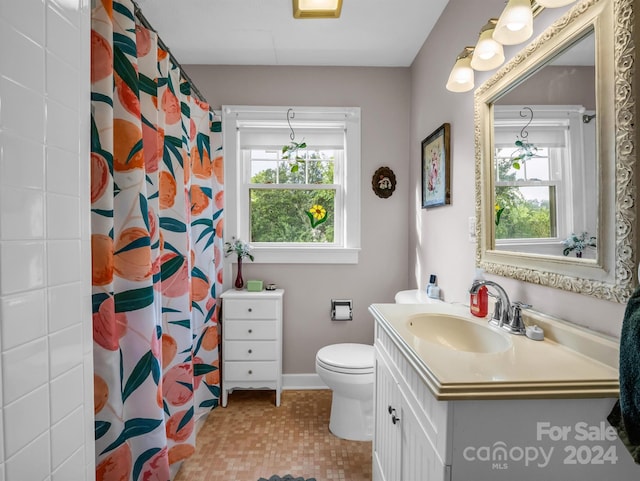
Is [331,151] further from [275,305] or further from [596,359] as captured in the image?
[596,359]

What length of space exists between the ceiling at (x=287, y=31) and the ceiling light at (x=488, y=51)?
0.85m

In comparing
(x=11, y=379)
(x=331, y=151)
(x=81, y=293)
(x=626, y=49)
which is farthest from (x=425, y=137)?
(x=11, y=379)

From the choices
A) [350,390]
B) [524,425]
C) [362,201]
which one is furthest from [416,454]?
[362,201]

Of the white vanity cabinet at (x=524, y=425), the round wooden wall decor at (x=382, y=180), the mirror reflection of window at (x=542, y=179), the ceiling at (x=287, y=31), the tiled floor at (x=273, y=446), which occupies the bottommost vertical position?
the tiled floor at (x=273, y=446)

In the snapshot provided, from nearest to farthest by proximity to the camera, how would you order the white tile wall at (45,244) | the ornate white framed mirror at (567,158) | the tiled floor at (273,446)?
1. the white tile wall at (45,244)
2. the ornate white framed mirror at (567,158)
3. the tiled floor at (273,446)

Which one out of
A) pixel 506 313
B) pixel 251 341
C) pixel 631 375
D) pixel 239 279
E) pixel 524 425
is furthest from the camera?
pixel 239 279

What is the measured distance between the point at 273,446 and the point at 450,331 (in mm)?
1236

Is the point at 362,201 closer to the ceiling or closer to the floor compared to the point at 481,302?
closer to the ceiling

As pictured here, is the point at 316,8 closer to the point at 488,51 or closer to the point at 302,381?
the point at 488,51

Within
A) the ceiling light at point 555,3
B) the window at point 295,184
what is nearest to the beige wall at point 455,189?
the ceiling light at point 555,3

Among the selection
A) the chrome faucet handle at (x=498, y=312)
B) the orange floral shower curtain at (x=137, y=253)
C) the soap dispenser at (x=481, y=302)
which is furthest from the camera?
the soap dispenser at (x=481, y=302)

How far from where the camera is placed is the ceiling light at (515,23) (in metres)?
1.07

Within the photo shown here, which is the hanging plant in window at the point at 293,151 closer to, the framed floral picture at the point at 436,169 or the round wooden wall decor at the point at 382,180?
the round wooden wall decor at the point at 382,180

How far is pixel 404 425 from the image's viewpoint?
1097mm
